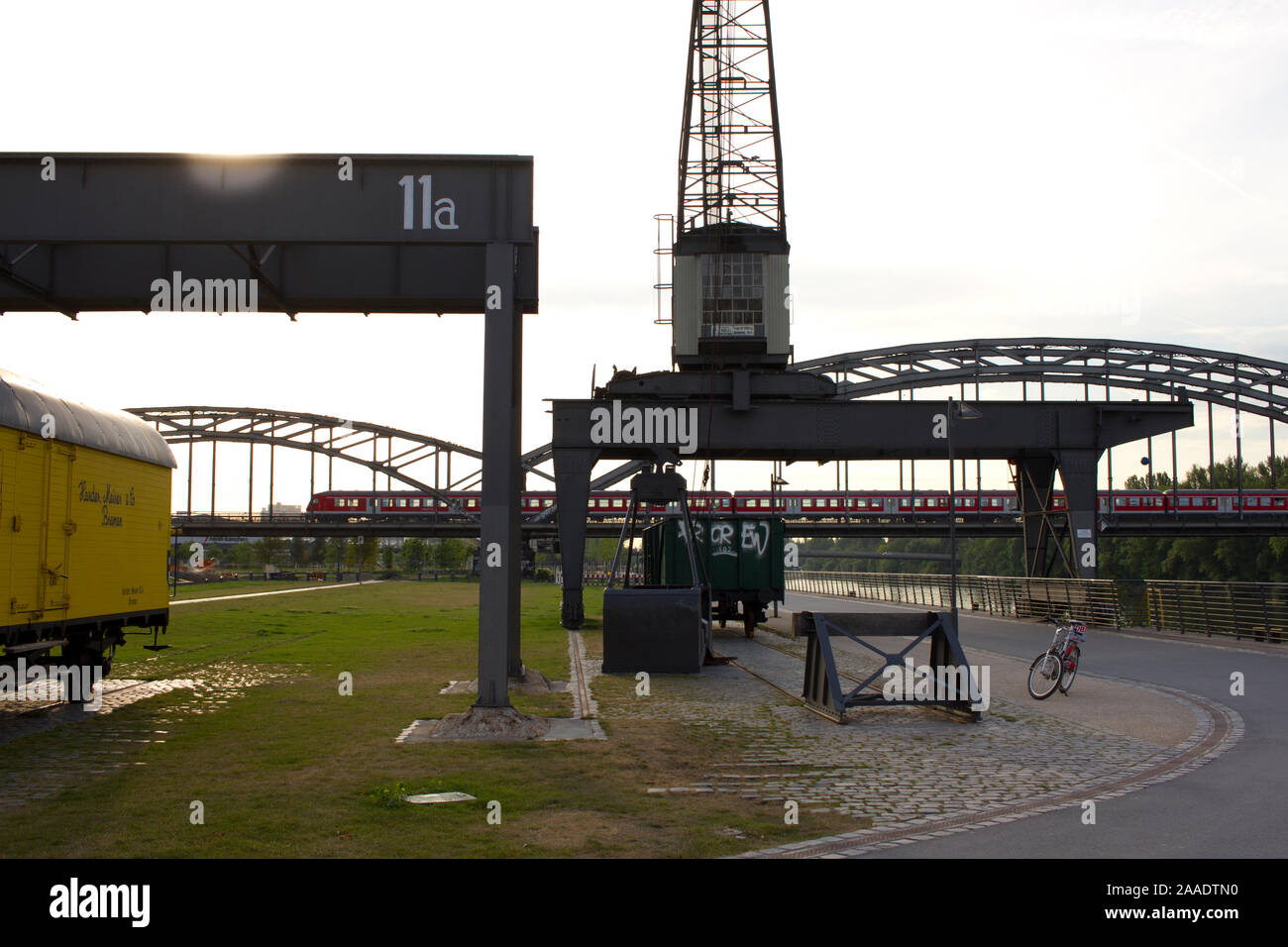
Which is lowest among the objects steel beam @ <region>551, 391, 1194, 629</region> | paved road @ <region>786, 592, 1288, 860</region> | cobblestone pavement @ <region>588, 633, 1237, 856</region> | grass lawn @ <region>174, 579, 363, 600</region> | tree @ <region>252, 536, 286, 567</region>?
grass lawn @ <region>174, 579, 363, 600</region>

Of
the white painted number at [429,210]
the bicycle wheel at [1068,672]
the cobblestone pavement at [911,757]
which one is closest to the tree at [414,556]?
the cobblestone pavement at [911,757]

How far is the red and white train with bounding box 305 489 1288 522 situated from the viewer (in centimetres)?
7769

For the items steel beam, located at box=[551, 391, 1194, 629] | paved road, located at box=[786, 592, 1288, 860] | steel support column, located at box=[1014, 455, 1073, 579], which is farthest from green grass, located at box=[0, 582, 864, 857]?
steel support column, located at box=[1014, 455, 1073, 579]

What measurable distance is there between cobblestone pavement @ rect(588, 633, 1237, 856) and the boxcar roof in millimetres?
7950

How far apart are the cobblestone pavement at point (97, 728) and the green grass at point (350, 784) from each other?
0.17ft

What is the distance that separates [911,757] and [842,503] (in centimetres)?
7655

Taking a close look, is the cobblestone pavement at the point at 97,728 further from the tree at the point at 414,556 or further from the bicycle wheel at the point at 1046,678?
the tree at the point at 414,556

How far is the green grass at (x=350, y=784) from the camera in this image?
23.4 ft

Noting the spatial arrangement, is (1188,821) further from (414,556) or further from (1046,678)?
(414,556)

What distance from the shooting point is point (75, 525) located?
13.2 m

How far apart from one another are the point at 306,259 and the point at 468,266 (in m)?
2.67

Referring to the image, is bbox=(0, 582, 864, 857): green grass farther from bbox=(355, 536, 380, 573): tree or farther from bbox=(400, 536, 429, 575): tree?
bbox=(400, 536, 429, 575): tree

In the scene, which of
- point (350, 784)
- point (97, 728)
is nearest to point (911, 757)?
point (350, 784)
